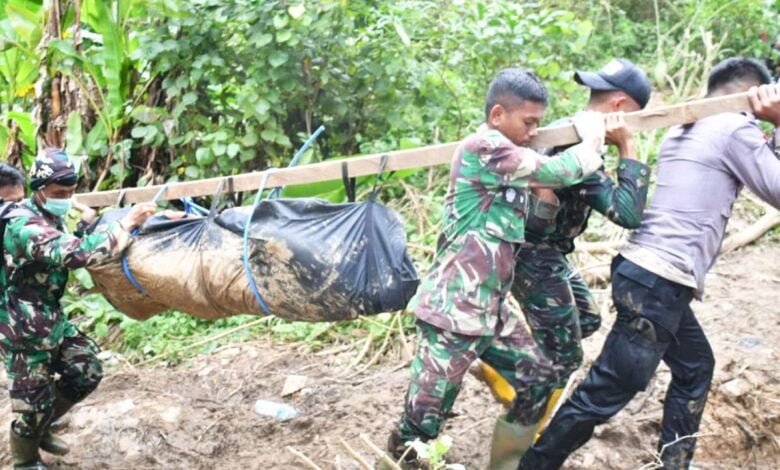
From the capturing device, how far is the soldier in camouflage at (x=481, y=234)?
2.88 metres

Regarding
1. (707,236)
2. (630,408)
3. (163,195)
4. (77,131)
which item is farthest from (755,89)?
(77,131)

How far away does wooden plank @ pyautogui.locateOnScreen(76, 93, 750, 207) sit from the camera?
2.91m

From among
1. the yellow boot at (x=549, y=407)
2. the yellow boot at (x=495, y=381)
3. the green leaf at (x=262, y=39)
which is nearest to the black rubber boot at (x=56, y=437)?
the yellow boot at (x=495, y=381)

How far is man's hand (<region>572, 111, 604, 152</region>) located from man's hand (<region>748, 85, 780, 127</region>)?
1.64 ft

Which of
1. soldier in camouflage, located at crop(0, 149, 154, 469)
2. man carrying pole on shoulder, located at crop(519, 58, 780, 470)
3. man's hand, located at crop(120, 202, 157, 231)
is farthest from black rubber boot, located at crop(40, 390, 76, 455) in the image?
man carrying pole on shoulder, located at crop(519, 58, 780, 470)

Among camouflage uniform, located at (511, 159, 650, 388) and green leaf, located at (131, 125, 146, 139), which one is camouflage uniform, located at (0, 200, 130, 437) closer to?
camouflage uniform, located at (511, 159, 650, 388)

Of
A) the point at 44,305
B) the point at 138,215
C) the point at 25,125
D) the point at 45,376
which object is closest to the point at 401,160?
the point at 138,215

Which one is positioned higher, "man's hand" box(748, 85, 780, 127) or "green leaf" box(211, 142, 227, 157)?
"man's hand" box(748, 85, 780, 127)

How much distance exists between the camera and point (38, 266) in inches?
149

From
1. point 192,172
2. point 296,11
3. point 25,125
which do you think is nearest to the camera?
point 296,11

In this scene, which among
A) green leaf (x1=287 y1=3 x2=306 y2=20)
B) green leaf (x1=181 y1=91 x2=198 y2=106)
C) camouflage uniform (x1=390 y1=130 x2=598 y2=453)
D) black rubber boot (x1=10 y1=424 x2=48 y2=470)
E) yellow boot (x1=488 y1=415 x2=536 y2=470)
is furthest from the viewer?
green leaf (x1=181 y1=91 x2=198 y2=106)

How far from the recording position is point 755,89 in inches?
111

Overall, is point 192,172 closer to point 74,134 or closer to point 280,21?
point 74,134

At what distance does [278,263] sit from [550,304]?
3.55 feet
